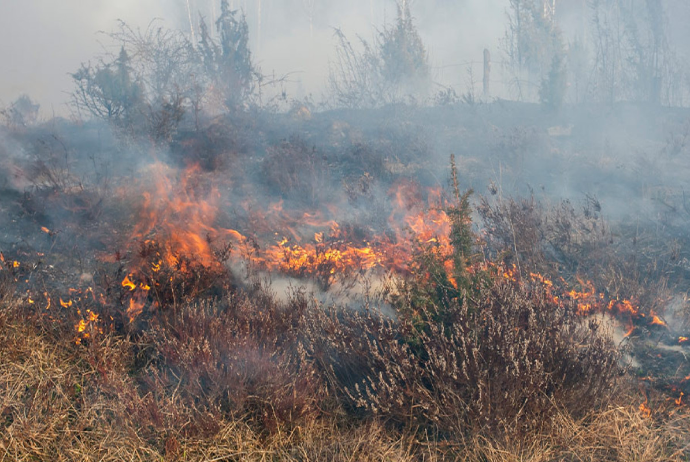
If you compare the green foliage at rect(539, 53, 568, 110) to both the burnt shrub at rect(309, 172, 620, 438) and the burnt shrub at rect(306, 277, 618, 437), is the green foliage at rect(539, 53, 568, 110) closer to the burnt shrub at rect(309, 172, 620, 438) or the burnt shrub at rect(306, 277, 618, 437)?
the burnt shrub at rect(309, 172, 620, 438)

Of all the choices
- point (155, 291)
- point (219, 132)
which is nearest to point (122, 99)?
point (219, 132)

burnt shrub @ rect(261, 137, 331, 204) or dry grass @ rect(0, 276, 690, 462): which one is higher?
burnt shrub @ rect(261, 137, 331, 204)

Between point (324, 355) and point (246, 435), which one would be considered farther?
point (324, 355)

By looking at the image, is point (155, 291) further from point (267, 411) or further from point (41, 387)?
point (267, 411)

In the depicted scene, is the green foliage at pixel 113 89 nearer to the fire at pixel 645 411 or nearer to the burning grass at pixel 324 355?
the burning grass at pixel 324 355

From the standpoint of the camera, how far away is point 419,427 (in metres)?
3.58

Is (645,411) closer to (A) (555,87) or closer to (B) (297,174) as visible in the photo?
(B) (297,174)

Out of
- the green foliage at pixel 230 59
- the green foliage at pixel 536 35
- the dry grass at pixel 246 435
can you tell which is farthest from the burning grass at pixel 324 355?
the green foliage at pixel 536 35

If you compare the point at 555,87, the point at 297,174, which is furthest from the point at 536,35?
the point at 297,174

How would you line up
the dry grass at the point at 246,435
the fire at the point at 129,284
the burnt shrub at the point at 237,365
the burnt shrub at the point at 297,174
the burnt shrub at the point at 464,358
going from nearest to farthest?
the dry grass at the point at 246,435 < the burnt shrub at the point at 464,358 < the burnt shrub at the point at 237,365 < the fire at the point at 129,284 < the burnt shrub at the point at 297,174

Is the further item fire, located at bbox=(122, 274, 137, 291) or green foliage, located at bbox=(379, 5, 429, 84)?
green foliage, located at bbox=(379, 5, 429, 84)

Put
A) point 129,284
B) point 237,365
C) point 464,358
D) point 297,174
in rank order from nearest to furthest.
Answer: point 464,358 < point 237,365 < point 129,284 < point 297,174

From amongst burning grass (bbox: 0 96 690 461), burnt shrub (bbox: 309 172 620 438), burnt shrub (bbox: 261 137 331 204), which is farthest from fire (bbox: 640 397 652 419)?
burnt shrub (bbox: 261 137 331 204)

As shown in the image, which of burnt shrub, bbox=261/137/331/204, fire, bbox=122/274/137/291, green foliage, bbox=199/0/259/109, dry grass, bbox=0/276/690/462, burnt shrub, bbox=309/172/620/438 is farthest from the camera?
green foliage, bbox=199/0/259/109
